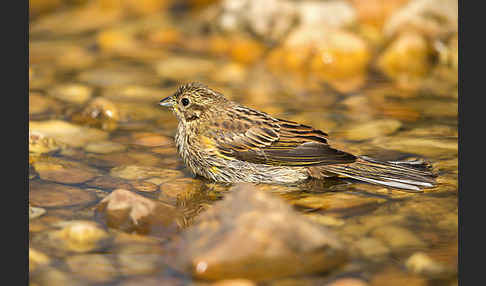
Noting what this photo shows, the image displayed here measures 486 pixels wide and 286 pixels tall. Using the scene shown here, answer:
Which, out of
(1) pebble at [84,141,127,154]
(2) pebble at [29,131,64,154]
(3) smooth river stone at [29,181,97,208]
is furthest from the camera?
(1) pebble at [84,141,127,154]

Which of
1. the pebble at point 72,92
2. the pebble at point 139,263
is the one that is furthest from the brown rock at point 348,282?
the pebble at point 72,92

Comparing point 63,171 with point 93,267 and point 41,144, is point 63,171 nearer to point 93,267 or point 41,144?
point 41,144

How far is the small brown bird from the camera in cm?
653

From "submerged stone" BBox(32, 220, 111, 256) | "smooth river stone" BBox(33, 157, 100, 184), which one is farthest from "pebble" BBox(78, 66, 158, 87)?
"submerged stone" BBox(32, 220, 111, 256)

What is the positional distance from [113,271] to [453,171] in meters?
3.70

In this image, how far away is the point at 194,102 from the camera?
23.0 ft

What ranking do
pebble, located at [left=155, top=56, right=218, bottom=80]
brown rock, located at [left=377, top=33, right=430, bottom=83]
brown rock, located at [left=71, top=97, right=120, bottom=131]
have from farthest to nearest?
brown rock, located at [left=377, top=33, right=430, bottom=83] → pebble, located at [left=155, top=56, right=218, bottom=80] → brown rock, located at [left=71, top=97, right=120, bottom=131]

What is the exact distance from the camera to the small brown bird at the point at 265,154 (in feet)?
21.4

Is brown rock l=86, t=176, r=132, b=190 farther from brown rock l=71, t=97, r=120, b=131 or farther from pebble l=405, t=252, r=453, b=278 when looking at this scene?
pebble l=405, t=252, r=453, b=278

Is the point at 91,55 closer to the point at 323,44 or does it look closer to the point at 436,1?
the point at 323,44

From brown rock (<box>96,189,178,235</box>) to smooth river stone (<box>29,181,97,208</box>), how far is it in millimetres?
358

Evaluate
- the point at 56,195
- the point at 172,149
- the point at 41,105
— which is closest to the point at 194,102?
the point at 172,149

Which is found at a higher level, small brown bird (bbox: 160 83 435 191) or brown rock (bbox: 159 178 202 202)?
small brown bird (bbox: 160 83 435 191)

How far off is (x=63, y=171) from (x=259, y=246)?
2855mm
